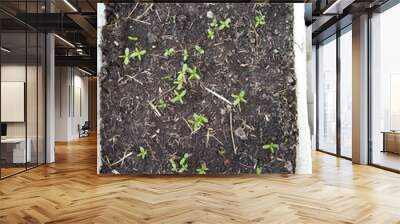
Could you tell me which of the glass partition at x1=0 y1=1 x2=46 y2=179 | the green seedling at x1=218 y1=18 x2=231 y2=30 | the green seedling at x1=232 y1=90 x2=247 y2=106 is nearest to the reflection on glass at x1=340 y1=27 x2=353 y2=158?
the green seedling at x1=232 y1=90 x2=247 y2=106

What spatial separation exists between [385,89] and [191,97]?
3853mm

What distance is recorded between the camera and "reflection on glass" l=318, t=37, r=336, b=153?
988cm

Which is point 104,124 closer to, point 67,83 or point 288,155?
point 288,155

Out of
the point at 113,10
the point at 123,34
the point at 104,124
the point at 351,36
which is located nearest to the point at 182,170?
the point at 104,124

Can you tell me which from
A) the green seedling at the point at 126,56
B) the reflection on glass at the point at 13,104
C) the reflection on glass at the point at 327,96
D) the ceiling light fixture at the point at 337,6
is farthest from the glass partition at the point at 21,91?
the reflection on glass at the point at 327,96

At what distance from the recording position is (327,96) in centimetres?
1041

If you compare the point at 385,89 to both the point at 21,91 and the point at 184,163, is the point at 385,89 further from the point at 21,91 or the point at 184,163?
the point at 21,91

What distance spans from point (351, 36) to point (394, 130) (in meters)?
2.53

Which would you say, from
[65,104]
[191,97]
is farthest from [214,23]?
[65,104]

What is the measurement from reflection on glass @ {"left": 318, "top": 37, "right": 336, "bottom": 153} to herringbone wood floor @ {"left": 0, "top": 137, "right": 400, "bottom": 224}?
317cm

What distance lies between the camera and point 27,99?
23.0 feet

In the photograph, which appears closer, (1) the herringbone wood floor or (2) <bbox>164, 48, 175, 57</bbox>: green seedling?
(1) the herringbone wood floor

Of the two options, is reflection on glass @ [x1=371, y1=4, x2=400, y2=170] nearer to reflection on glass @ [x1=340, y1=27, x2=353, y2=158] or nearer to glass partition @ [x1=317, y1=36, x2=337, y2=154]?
reflection on glass @ [x1=340, y1=27, x2=353, y2=158]

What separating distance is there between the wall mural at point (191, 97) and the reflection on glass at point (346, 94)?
2938 mm
